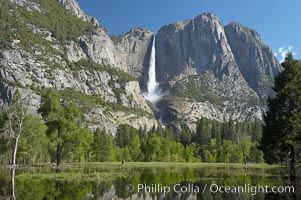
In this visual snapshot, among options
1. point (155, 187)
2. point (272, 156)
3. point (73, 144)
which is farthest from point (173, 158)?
point (155, 187)

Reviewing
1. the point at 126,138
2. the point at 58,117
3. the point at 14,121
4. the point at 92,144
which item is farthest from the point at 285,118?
the point at 126,138

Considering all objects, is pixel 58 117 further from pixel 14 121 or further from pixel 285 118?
pixel 285 118

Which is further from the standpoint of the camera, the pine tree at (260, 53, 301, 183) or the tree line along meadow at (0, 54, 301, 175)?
the tree line along meadow at (0, 54, 301, 175)

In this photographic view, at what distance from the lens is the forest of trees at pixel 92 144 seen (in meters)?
64.5

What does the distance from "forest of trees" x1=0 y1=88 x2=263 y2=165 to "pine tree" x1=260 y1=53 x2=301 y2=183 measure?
6.38m

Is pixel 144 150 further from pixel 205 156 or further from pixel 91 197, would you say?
pixel 91 197

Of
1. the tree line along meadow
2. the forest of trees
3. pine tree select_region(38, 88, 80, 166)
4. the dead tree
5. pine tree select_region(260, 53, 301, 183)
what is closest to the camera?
pine tree select_region(260, 53, 301, 183)

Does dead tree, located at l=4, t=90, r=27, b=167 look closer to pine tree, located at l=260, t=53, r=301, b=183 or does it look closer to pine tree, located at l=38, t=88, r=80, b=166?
pine tree, located at l=38, t=88, r=80, b=166

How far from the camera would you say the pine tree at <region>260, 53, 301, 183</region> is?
3831 centimetres

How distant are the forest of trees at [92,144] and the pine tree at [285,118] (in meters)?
6.38

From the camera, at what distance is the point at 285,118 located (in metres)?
38.2

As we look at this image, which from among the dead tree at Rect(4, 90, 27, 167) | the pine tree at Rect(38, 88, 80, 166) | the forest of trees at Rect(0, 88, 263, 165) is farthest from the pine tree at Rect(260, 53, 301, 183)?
the pine tree at Rect(38, 88, 80, 166)

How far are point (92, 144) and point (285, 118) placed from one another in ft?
300

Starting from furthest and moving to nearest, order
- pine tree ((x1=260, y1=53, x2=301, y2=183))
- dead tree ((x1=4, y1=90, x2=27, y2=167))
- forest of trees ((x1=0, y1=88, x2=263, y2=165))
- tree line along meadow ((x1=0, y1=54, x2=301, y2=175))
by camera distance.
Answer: forest of trees ((x1=0, y1=88, x2=263, y2=165))
dead tree ((x1=4, y1=90, x2=27, y2=167))
tree line along meadow ((x1=0, y1=54, x2=301, y2=175))
pine tree ((x1=260, y1=53, x2=301, y2=183))
